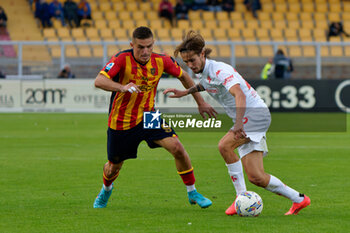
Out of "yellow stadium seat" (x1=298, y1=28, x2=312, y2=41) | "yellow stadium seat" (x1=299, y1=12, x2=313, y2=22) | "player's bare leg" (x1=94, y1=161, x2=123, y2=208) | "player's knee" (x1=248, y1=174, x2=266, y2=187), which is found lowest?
"yellow stadium seat" (x1=298, y1=28, x2=312, y2=41)

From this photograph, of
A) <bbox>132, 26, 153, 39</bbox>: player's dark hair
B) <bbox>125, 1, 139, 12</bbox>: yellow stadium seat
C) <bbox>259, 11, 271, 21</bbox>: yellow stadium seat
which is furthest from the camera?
<bbox>259, 11, 271, 21</bbox>: yellow stadium seat

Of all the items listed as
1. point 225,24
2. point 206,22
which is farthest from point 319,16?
point 206,22

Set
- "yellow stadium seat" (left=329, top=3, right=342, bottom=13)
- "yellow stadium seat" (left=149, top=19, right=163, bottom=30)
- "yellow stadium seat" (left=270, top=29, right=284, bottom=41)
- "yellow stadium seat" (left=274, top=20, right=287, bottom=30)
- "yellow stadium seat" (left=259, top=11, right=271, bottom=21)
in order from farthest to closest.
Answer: "yellow stadium seat" (left=329, top=3, right=342, bottom=13)
"yellow stadium seat" (left=259, top=11, right=271, bottom=21)
"yellow stadium seat" (left=274, top=20, right=287, bottom=30)
"yellow stadium seat" (left=149, top=19, right=163, bottom=30)
"yellow stadium seat" (left=270, top=29, right=284, bottom=41)

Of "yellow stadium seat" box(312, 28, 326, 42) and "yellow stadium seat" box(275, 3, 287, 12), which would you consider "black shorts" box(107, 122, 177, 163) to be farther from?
"yellow stadium seat" box(275, 3, 287, 12)

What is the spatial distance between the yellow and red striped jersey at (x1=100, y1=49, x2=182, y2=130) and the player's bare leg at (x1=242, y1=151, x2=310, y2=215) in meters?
1.26

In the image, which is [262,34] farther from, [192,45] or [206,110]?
[192,45]

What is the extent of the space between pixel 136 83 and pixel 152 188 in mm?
2021

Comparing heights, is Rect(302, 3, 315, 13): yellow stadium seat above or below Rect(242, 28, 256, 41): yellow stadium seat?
above

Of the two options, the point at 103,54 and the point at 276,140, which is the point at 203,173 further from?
the point at 103,54

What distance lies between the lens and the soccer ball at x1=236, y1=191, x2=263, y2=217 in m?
6.81

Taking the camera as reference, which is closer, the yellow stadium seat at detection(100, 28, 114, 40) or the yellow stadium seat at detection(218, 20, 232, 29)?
the yellow stadium seat at detection(100, 28, 114, 40)

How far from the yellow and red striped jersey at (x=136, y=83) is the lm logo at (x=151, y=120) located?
0.17ft

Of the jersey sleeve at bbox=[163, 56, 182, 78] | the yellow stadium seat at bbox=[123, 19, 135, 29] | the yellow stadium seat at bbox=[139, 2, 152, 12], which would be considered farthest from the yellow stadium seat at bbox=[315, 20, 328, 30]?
the jersey sleeve at bbox=[163, 56, 182, 78]

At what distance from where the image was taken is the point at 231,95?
23.1 ft
